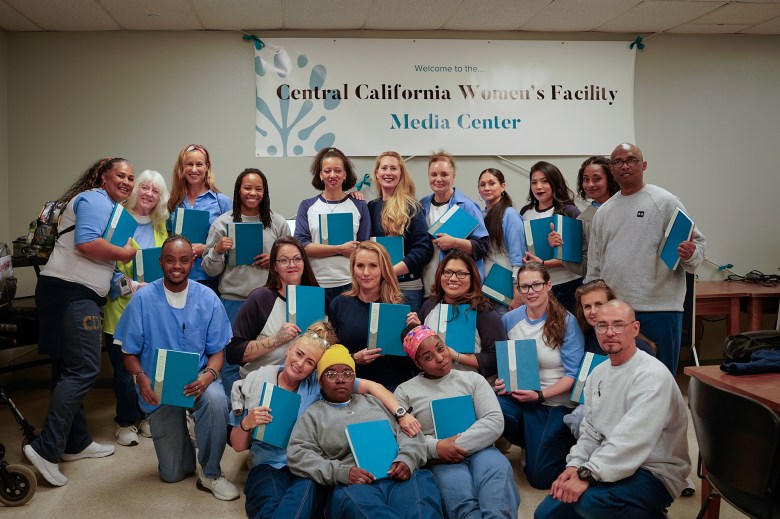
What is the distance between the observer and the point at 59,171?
195 inches

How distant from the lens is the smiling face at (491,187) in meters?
3.96

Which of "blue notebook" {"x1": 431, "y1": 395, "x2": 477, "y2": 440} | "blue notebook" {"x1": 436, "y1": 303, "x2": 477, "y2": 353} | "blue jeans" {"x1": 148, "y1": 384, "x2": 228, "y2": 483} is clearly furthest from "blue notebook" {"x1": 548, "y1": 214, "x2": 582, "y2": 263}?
"blue jeans" {"x1": 148, "y1": 384, "x2": 228, "y2": 483}

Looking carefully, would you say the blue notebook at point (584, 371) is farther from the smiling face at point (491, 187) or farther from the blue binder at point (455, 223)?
the smiling face at point (491, 187)

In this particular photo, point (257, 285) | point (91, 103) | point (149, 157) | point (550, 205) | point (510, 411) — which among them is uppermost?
point (91, 103)

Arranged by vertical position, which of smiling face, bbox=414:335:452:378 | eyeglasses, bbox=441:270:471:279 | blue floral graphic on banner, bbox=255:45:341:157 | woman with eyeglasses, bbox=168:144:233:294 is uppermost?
blue floral graphic on banner, bbox=255:45:341:157

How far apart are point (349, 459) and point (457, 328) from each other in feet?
2.89

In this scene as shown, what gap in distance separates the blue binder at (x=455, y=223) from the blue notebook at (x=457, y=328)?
539 mm

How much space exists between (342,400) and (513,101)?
324cm

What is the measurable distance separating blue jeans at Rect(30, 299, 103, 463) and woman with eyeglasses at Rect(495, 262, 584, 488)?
1.98 m

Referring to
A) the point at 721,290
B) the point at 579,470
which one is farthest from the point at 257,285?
the point at 721,290

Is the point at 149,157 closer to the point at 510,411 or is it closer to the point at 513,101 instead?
A: the point at 513,101

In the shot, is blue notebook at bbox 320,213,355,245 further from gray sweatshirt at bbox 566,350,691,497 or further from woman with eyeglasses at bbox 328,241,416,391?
gray sweatshirt at bbox 566,350,691,497

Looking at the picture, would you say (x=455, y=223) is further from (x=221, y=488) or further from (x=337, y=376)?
(x=221, y=488)

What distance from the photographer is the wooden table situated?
85.4 inches
